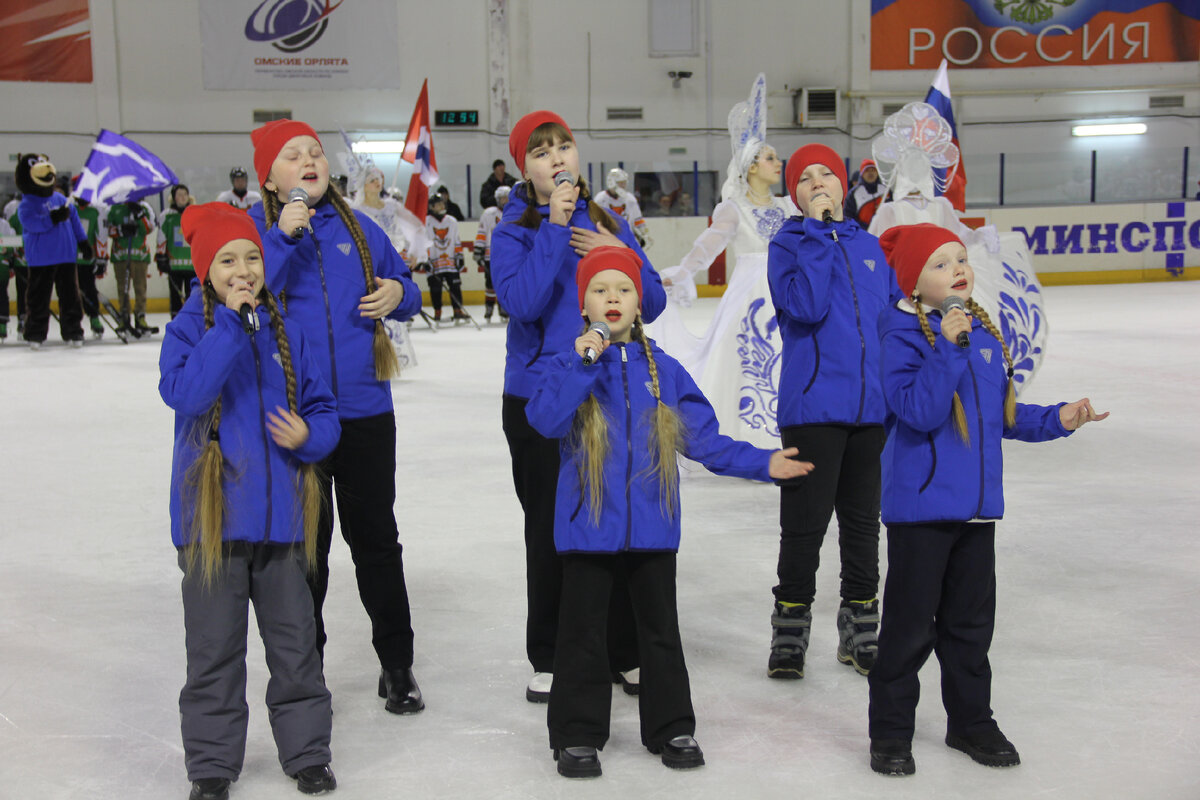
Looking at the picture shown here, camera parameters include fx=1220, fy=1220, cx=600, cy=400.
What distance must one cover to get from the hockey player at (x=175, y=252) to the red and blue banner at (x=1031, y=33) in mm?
12153

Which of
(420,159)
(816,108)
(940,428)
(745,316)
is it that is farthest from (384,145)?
(940,428)

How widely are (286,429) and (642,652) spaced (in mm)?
895

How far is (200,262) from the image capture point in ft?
8.39

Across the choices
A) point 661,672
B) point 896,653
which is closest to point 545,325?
point 661,672

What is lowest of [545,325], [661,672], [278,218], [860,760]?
[860,760]

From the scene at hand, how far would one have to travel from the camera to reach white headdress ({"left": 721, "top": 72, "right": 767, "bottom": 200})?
5410 millimetres

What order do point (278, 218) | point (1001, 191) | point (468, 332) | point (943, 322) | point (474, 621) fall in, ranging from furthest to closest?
point (1001, 191), point (468, 332), point (474, 621), point (278, 218), point (943, 322)

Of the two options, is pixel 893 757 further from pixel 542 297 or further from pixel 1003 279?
pixel 1003 279

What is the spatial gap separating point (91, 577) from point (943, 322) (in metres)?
3.07

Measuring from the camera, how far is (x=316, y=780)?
2508mm

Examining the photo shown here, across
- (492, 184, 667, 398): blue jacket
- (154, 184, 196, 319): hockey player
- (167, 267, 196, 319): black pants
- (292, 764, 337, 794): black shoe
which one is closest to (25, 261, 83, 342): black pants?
(154, 184, 196, 319): hockey player

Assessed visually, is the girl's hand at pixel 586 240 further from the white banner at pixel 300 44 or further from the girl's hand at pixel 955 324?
the white banner at pixel 300 44

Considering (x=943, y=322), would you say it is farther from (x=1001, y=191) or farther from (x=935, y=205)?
(x=1001, y=191)

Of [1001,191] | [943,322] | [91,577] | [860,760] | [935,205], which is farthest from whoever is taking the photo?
[1001,191]
